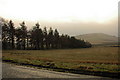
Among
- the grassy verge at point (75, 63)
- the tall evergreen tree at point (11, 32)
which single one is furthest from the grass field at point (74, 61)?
the tall evergreen tree at point (11, 32)

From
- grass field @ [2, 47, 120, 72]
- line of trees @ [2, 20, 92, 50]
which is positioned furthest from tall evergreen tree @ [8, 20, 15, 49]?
grass field @ [2, 47, 120, 72]

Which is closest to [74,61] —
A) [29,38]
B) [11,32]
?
[11,32]

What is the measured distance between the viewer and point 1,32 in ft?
198

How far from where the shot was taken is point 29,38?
76312 mm

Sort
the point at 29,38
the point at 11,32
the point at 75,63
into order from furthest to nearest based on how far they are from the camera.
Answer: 1. the point at 29,38
2. the point at 11,32
3. the point at 75,63

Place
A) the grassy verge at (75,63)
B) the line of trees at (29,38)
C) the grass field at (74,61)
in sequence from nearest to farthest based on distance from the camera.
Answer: the grassy verge at (75,63), the grass field at (74,61), the line of trees at (29,38)

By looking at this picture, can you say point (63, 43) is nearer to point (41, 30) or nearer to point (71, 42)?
point (71, 42)

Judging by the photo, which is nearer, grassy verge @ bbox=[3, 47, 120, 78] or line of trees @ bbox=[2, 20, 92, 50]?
grassy verge @ bbox=[3, 47, 120, 78]

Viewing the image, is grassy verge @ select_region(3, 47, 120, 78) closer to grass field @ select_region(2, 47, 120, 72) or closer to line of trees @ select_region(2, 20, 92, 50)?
grass field @ select_region(2, 47, 120, 72)

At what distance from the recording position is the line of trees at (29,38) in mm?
64125

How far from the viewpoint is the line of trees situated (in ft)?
210

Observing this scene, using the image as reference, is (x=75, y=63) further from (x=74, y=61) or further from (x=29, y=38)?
(x=29, y=38)

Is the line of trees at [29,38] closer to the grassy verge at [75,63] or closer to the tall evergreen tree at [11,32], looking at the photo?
the tall evergreen tree at [11,32]

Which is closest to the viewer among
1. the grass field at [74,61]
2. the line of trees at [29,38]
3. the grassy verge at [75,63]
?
the grassy verge at [75,63]
